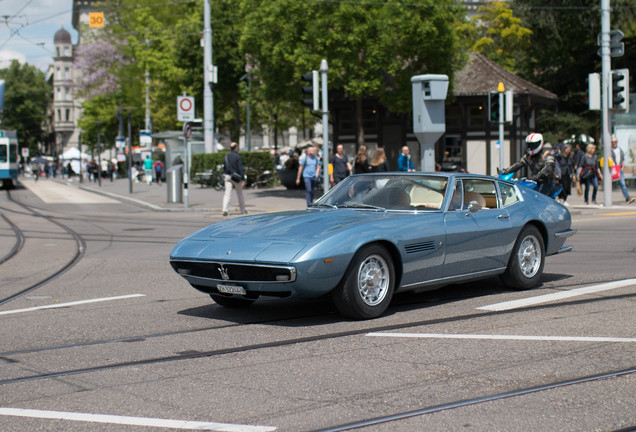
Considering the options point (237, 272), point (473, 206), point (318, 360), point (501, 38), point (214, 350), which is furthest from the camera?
point (501, 38)

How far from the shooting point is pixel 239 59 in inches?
2050

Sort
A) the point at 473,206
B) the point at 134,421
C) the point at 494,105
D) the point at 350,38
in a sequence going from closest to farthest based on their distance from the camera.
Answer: the point at 134,421
the point at 473,206
the point at 494,105
the point at 350,38

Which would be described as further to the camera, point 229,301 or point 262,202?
point 262,202

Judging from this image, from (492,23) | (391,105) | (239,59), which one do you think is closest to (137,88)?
(239,59)

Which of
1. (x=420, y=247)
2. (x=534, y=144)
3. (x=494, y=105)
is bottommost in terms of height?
(x=420, y=247)

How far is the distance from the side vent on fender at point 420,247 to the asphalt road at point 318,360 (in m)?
0.56

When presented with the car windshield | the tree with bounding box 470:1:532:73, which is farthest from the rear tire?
the tree with bounding box 470:1:532:73

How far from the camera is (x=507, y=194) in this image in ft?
29.1

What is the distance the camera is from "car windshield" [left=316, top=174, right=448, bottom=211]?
8008mm

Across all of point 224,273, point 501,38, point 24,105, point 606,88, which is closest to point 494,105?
point 606,88

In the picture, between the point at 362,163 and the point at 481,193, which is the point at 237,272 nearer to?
the point at 481,193

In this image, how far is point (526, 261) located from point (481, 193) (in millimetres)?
885

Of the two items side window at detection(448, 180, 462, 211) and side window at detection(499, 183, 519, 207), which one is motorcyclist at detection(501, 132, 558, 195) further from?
side window at detection(448, 180, 462, 211)

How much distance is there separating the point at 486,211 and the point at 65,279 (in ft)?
17.5
